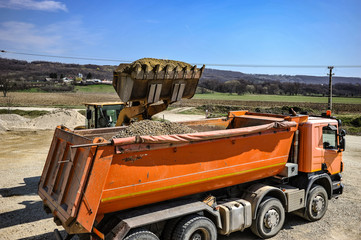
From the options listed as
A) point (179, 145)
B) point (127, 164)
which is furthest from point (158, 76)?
point (127, 164)

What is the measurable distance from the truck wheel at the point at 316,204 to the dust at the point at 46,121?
19.7 m

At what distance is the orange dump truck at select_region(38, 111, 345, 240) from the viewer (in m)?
4.15

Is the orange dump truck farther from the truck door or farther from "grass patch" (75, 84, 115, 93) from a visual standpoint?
"grass patch" (75, 84, 115, 93)

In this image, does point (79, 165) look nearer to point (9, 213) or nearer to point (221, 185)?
point (221, 185)

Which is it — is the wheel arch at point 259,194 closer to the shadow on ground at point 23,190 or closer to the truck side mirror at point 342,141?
the truck side mirror at point 342,141

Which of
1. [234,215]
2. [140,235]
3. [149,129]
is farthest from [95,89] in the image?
[140,235]

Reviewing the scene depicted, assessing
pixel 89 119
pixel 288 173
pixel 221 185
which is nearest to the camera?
pixel 221 185

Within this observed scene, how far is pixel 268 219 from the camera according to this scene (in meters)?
6.11

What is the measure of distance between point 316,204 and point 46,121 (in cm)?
2195

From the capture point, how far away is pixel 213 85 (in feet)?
353

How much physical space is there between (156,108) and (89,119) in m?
6.18

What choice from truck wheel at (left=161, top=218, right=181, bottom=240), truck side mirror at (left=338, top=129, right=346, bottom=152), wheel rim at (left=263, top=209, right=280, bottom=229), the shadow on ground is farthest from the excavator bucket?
the shadow on ground

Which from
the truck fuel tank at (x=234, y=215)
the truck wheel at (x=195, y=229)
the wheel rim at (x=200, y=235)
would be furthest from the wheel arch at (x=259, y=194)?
the wheel rim at (x=200, y=235)

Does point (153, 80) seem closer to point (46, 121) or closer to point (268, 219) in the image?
point (268, 219)
